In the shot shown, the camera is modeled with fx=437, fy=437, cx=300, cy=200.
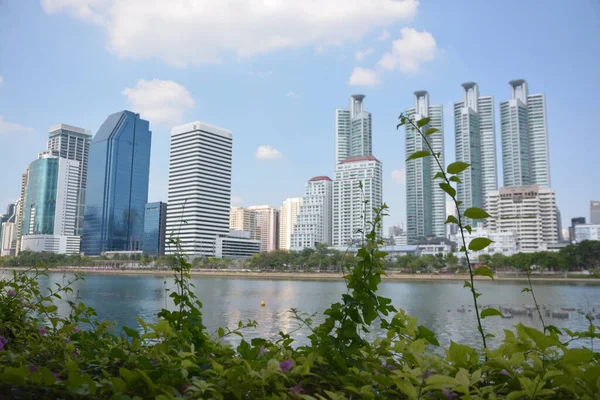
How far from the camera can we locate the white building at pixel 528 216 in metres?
65.6

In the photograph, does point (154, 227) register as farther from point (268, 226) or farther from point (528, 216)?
point (528, 216)

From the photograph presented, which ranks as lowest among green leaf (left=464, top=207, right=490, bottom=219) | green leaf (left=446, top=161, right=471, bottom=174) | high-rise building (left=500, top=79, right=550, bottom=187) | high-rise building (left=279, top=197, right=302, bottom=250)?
green leaf (left=464, top=207, right=490, bottom=219)

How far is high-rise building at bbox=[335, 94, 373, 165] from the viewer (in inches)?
4437

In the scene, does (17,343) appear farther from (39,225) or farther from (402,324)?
(39,225)

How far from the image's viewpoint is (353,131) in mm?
114875

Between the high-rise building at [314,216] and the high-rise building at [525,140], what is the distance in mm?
39160

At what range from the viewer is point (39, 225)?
8912 cm

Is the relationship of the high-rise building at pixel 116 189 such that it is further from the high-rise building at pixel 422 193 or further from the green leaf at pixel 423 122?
the green leaf at pixel 423 122

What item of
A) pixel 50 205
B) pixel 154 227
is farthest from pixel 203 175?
pixel 50 205

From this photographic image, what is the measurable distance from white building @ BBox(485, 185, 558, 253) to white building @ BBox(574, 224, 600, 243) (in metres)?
14.3

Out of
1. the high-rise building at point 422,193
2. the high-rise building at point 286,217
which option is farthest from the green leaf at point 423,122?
the high-rise building at point 286,217

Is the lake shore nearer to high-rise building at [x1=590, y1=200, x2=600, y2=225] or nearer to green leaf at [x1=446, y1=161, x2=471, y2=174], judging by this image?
green leaf at [x1=446, y1=161, x2=471, y2=174]

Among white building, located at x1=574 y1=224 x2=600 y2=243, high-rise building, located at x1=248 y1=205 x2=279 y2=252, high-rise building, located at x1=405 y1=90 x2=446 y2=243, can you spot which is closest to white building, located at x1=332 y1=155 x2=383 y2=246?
high-rise building, located at x1=405 y1=90 x2=446 y2=243

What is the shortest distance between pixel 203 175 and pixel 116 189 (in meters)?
25.3
